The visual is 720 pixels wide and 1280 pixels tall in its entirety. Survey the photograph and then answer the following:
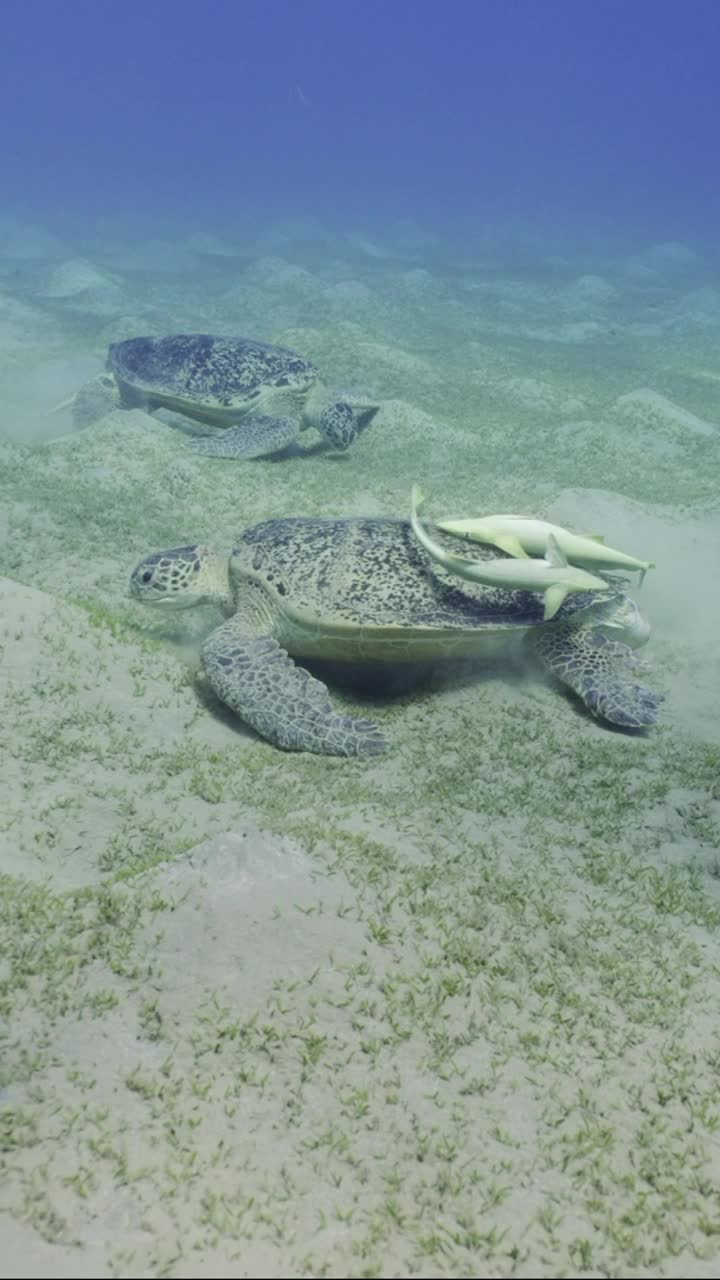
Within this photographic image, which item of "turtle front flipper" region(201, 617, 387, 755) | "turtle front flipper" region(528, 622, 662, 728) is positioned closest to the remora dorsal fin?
"turtle front flipper" region(528, 622, 662, 728)

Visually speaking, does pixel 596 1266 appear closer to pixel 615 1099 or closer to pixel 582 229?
pixel 615 1099

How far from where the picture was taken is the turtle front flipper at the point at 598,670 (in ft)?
17.3

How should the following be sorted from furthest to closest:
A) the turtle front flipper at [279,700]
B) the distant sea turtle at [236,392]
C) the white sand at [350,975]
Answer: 1. the distant sea turtle at [236,392]
2. the turtle front flipper at [279,700]
3. the white sand at [350,975]

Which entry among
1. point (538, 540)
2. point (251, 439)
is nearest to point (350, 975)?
point (538, 540)

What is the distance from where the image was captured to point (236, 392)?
37.0 feet

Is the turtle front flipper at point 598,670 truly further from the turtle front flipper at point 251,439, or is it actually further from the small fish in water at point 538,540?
the turtle front flipper at point 251,439

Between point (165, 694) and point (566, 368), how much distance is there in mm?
15904

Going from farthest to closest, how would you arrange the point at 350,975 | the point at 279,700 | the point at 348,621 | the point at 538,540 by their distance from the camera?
the point at 538,540
the point at 348,621
the point at 279,700
the point at 350,975

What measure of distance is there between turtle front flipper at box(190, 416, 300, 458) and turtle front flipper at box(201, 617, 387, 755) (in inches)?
222

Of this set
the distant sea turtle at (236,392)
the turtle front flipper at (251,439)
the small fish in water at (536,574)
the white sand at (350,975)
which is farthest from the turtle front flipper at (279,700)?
the distant sea turtle at (236,392)

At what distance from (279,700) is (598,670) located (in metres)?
2.27

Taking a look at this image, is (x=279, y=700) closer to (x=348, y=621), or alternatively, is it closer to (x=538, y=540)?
(x=348, y=621)

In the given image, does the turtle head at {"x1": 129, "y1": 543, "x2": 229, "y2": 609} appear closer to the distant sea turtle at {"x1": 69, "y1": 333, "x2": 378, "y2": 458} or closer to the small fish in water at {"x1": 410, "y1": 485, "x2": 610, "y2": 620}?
the small fish in water at {"x1": 410, "y1": 485, "x2": 610, "y2": 620}

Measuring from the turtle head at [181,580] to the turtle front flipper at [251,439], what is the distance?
4.68 metres
